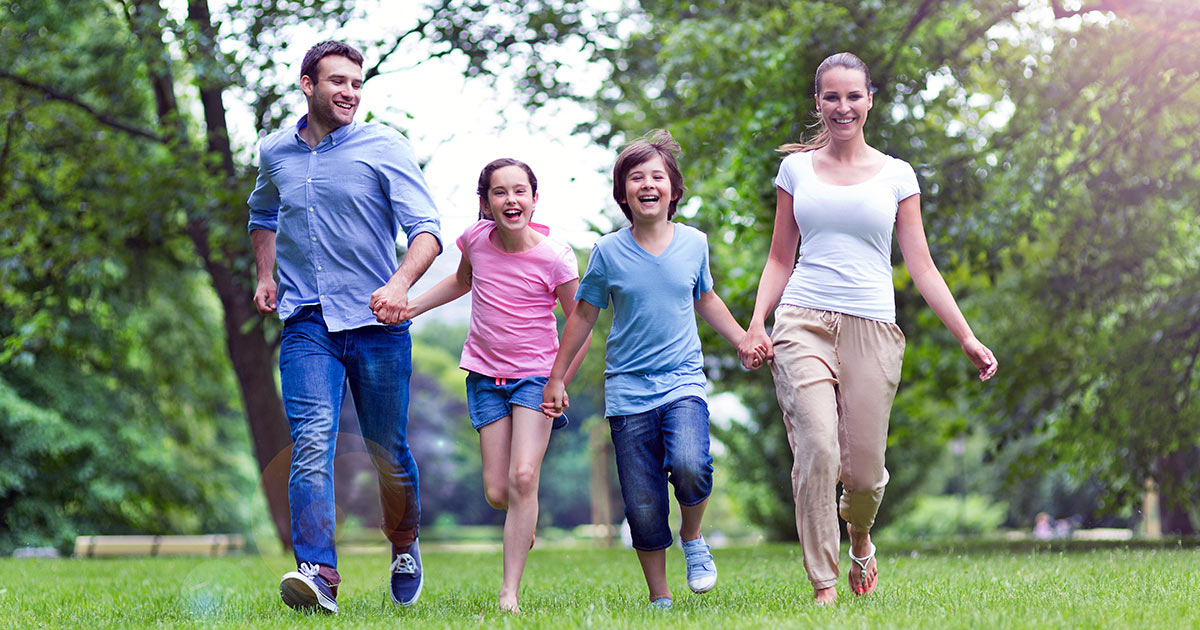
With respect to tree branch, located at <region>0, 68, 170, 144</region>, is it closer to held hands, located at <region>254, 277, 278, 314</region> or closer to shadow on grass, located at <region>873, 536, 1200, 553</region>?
held hands, located at <region>254, 277, 278, 314</region>

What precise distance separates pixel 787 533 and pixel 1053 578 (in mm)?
16941

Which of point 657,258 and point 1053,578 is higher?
point 657,258

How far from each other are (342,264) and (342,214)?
0.77ft

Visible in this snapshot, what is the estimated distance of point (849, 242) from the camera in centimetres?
498

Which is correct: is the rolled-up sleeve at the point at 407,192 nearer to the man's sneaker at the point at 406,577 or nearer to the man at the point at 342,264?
the man at the point at 342,264

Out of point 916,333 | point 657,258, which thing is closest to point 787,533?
point 916,333

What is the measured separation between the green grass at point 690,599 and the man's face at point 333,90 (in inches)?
86.5

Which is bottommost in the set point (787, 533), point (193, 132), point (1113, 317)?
point (787, 533)

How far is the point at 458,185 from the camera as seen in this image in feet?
43.6

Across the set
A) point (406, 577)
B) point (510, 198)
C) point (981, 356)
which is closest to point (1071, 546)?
point (981, 356)

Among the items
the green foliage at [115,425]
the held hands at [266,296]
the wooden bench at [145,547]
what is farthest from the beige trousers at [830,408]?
the green foliage at [115,425]

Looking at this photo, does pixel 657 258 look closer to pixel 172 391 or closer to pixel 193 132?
pixel 193 132

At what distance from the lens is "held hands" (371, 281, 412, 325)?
484 cm

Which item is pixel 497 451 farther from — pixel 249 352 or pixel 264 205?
pixel 249 352
